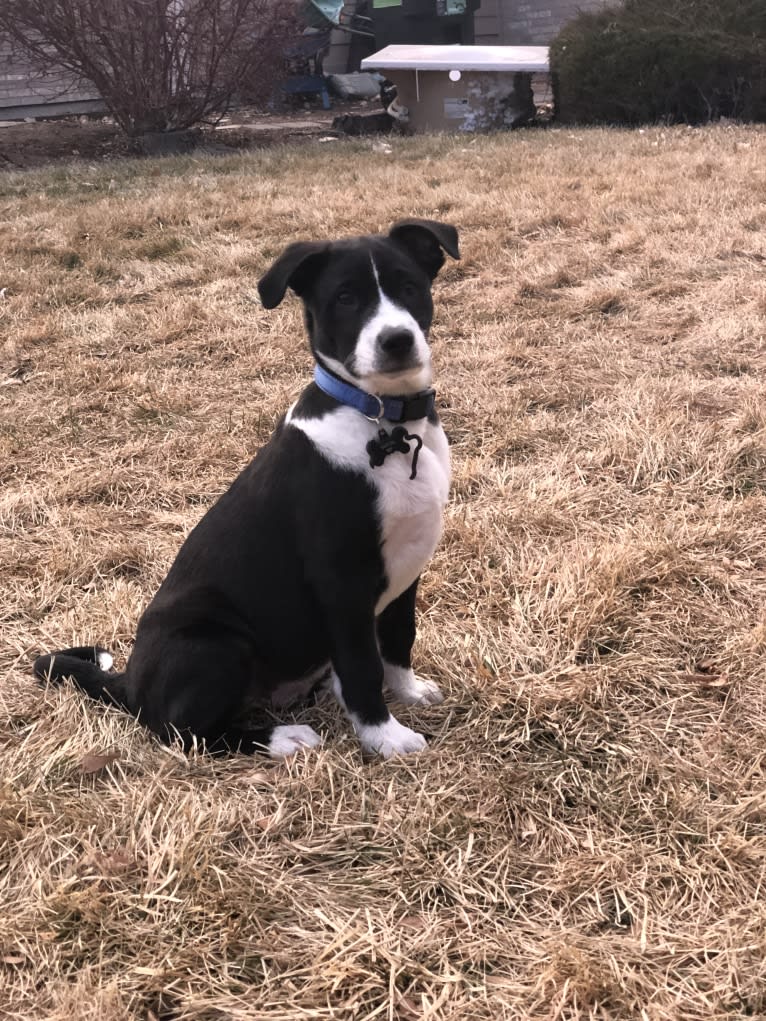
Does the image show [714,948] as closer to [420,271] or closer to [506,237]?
[420,271]

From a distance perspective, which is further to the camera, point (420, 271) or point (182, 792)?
point (420, 271)

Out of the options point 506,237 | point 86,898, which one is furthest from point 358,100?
point 86,898

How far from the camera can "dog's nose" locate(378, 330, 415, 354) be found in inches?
84.0

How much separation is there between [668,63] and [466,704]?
12371mm

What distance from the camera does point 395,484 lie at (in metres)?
2.19

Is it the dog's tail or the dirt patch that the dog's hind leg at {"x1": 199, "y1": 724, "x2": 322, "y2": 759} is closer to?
the dog's tail

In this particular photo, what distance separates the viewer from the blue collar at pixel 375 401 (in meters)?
2.23

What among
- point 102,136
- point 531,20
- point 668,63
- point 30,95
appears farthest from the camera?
point 531,20

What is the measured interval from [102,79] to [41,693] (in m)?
11.9

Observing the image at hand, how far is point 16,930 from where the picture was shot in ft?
5.82

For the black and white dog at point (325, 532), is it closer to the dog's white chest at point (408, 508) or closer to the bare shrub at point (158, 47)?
the dog's white chest at point (408, 508)

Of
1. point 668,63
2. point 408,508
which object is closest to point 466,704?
point 408,508

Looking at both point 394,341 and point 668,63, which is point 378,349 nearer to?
point 394,341

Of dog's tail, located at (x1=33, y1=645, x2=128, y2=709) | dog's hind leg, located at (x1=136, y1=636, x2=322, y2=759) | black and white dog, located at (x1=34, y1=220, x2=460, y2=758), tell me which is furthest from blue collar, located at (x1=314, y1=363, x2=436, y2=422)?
dog's tail, located at (x1=33, y1=645, x2=128, y2=709)
